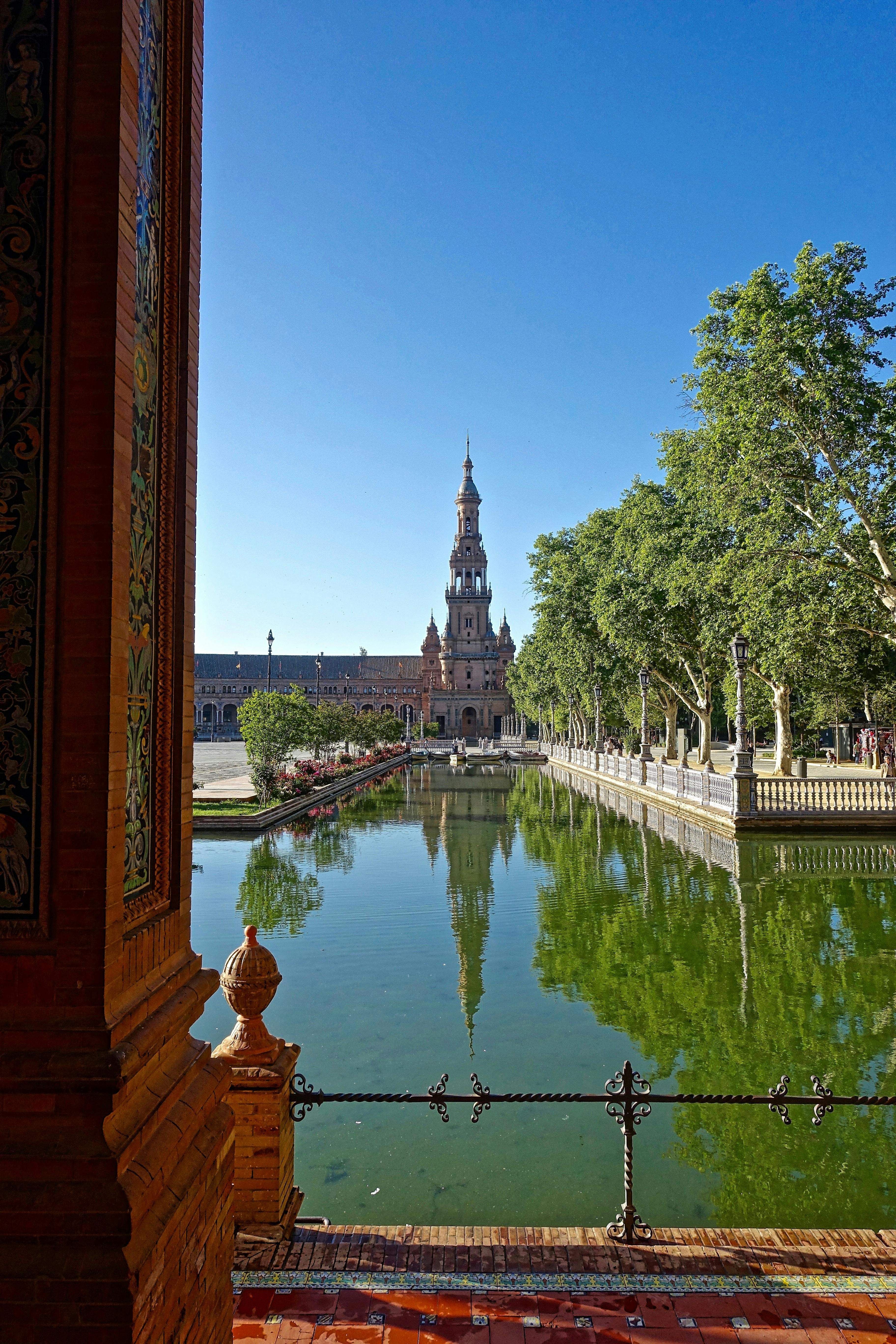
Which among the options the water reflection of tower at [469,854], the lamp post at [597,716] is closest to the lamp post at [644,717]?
the water reflection of tower at [469,854]

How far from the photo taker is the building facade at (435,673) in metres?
112

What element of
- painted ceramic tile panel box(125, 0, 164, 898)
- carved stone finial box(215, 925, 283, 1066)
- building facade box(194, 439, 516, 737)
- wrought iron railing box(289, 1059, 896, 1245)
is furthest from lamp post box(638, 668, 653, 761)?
building facade box(194, 439, 516, 737)

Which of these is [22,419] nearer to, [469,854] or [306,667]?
[469,854]

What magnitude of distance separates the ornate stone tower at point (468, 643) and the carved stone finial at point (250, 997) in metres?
107

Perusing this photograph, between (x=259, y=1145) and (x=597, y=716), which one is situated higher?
(x=597, y=716)

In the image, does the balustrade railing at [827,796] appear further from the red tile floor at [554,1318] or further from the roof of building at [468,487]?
the roof of building at [468,487]

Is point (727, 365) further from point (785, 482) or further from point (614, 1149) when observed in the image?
point (614, 1149)

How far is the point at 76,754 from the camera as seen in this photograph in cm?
249

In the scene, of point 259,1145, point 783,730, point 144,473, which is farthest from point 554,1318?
point 783,730

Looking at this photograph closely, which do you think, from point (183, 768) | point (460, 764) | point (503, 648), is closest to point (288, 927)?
point (183, 768)

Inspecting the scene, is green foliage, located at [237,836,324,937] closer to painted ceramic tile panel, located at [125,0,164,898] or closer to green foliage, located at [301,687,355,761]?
painted ceramic tile panel, located at [125,0,164,898]

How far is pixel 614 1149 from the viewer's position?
5988 millimetres

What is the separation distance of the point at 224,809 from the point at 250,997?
2008 centimetres

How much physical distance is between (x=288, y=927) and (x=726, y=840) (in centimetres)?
1240
